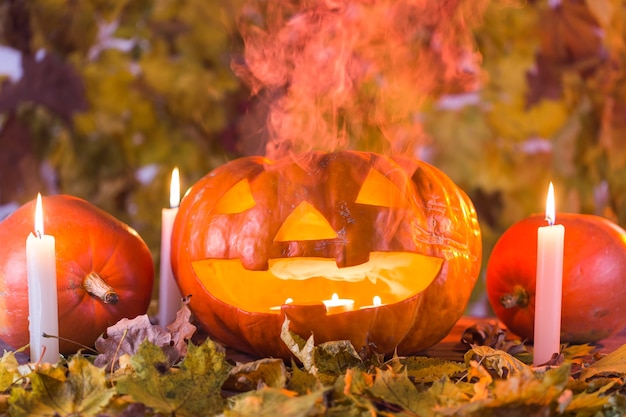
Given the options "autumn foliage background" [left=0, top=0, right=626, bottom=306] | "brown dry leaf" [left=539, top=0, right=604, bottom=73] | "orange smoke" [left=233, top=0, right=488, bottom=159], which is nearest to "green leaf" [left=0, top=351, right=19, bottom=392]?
"orange smoke" [left=233, top=0, right=488, bottom=159]

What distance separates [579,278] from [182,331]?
559 mm

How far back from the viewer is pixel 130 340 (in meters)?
0.87

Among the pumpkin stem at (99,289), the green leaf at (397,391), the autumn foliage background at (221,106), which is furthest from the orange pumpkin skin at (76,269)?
the autumn foliage background at (221,106)

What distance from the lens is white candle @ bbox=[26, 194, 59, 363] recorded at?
857 mm

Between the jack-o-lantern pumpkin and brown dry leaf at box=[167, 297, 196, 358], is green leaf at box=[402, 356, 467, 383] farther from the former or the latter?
brown dry leaf at box=[167, 297, 196, 358]

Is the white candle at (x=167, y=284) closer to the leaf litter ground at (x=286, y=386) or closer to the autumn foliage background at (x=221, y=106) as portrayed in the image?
the leaf litter ground at (x=286, y=386)

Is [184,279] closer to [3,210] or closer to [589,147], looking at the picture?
[3,210]

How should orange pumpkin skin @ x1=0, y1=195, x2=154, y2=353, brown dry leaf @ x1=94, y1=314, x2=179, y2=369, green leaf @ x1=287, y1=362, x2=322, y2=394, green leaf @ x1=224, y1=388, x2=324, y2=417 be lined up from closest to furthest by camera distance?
green leaf @ x1=224, y1=388, x2=324, y2=417
green leaf @ x1=287, y1=362, x2=322, y2=394
brown dry leaf @ x1=94, y1=314, x2=179, y2=369
orange pumpkin skin @ x1=0, y1=195, x2=154, y2=353

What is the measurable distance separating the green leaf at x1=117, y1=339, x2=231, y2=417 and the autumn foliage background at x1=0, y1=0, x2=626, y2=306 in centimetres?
136

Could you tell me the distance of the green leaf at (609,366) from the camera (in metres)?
0.82

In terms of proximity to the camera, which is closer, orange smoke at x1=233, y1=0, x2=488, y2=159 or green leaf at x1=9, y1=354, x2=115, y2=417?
green leaf at x1=9, y1=354, x2=115, y2=417

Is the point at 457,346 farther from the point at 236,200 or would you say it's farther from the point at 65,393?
the point at 65,393

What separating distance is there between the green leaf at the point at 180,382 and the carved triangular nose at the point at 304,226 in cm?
23

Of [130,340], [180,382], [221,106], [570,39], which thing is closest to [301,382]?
[180,382]
